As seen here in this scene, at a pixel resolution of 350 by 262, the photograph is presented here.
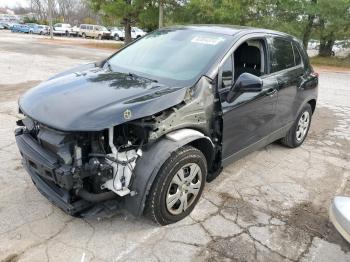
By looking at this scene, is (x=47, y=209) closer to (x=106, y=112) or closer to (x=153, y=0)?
(x=106, y=112)

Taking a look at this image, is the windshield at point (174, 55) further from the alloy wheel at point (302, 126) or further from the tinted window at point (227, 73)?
the alloy wheel at point (302, 126)

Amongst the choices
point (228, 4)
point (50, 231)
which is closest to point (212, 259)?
point (50, 231)

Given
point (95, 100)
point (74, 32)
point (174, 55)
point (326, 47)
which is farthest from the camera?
point (74, 32)

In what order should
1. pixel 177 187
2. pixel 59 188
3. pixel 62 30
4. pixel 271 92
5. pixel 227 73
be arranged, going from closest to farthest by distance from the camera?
pixel 59 188 → pixel 177 187 → pixel 227 73 → pixel 271 92 → pixel 62 30

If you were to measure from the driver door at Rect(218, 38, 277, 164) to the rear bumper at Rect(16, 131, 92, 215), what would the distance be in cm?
164

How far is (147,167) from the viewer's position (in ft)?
9.75

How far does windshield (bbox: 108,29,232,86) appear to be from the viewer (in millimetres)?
3646

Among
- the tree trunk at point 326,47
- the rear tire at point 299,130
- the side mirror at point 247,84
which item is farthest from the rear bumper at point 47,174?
the tree trunk at point 326,47

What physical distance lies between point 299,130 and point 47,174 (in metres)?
4.04

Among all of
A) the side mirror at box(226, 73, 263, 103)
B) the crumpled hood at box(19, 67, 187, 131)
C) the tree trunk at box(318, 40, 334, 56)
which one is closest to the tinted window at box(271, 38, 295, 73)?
the side mirror at box(226, 73, 263, 103)

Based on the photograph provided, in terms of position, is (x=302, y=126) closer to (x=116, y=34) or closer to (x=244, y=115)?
(x=244, y=115)

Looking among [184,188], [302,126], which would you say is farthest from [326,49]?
[184,188]

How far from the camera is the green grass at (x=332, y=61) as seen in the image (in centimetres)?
2338

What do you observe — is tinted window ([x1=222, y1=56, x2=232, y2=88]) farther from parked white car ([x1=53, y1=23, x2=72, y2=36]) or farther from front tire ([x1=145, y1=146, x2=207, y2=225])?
parked white car ([x1=53, y1=23, x2=72, y2=36])
